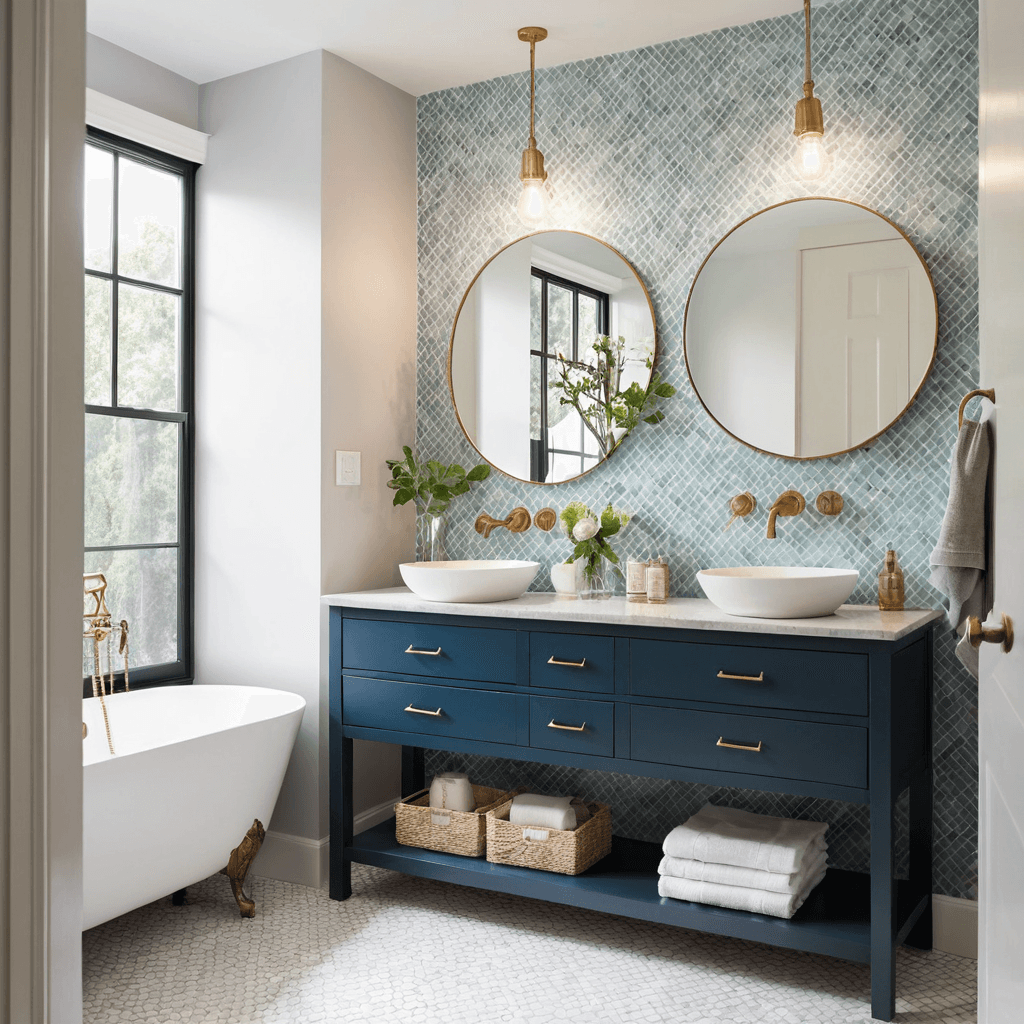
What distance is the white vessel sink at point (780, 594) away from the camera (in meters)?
2.42

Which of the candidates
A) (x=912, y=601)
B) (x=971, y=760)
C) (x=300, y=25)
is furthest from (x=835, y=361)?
(x=300, y=25)

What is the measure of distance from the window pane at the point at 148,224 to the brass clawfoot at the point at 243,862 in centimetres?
183

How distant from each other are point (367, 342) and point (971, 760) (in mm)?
2244

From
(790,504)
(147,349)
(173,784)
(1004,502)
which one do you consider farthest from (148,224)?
(1004,502)

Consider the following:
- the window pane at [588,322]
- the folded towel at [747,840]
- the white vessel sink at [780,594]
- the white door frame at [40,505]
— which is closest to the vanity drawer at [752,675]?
the white vessel sink at [780,594]

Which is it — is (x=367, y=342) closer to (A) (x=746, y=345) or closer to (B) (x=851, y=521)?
(A) (x=746, y=345)

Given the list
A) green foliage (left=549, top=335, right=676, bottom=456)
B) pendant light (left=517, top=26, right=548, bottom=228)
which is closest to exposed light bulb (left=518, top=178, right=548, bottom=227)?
pendant light (left=517, top=26, right=548, bottom=228)

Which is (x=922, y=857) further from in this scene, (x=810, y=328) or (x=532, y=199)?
(x=532, y=199)

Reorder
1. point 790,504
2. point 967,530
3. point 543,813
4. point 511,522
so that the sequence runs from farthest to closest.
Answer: point 511,522
point 790,504
point 543,813
point 967,530

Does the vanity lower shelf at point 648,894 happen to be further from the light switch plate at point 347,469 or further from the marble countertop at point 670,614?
the light switch plate at point 347,469

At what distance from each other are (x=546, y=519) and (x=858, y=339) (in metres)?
1.13

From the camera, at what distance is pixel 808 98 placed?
2.71 m

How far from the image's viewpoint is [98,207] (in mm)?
3141

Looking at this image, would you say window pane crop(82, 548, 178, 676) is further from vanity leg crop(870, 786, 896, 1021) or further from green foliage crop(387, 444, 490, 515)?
vanity leg crop(870, 786, 896, 1021)
